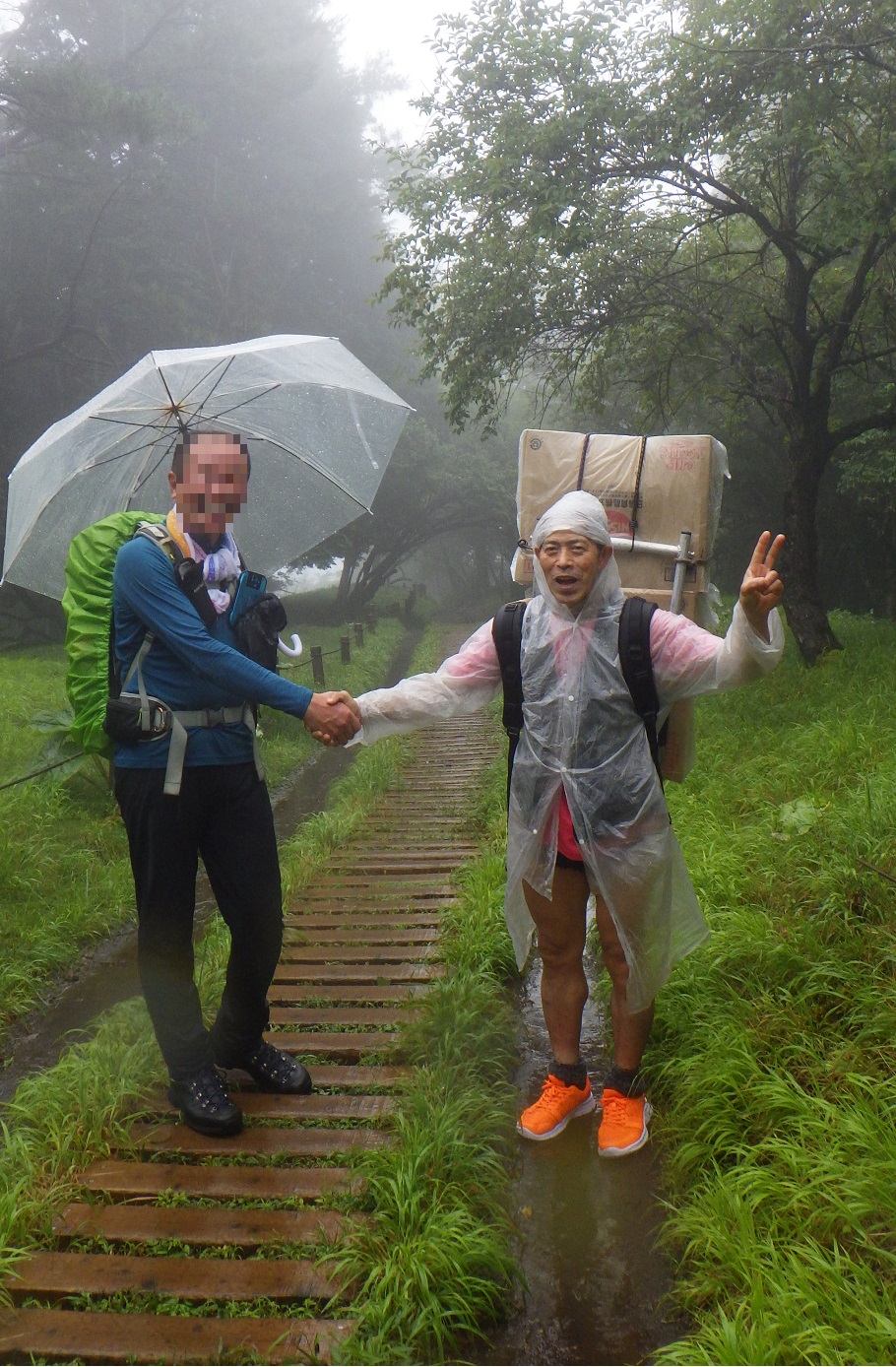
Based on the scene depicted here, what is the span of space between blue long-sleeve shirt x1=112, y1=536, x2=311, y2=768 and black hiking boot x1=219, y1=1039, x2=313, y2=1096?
1.08 metres

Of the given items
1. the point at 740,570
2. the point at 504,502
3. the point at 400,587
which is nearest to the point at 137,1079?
the point at 740,570

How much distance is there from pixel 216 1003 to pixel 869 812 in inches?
115

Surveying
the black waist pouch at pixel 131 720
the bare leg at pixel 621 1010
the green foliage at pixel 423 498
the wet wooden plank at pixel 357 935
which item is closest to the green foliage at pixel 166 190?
the green foliage at pixel 423 498

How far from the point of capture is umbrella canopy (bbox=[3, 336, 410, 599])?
11.0 feet

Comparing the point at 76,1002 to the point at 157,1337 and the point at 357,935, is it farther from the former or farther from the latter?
the point at 157,1337

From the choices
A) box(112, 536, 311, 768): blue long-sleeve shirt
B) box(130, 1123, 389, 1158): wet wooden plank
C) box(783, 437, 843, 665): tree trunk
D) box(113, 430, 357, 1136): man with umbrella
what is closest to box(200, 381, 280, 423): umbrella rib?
box(113, 430, 357, 1136): man with umbrella

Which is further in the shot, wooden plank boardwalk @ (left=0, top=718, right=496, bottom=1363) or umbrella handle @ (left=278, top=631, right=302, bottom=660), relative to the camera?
umbrella handle @ (left=278, top=631, right=302, bottom=660)

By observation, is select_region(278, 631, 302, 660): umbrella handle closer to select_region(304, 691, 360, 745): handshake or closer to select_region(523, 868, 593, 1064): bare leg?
select_region(304, 691, 360, 745): handshake

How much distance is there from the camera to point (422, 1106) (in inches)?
118

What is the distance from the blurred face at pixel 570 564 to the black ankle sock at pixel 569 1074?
154 cm

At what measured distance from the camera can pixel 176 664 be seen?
2859mm

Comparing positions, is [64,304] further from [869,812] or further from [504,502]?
[869,812]

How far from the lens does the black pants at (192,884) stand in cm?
284

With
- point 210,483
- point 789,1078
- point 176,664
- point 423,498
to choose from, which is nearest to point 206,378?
point 210,483
